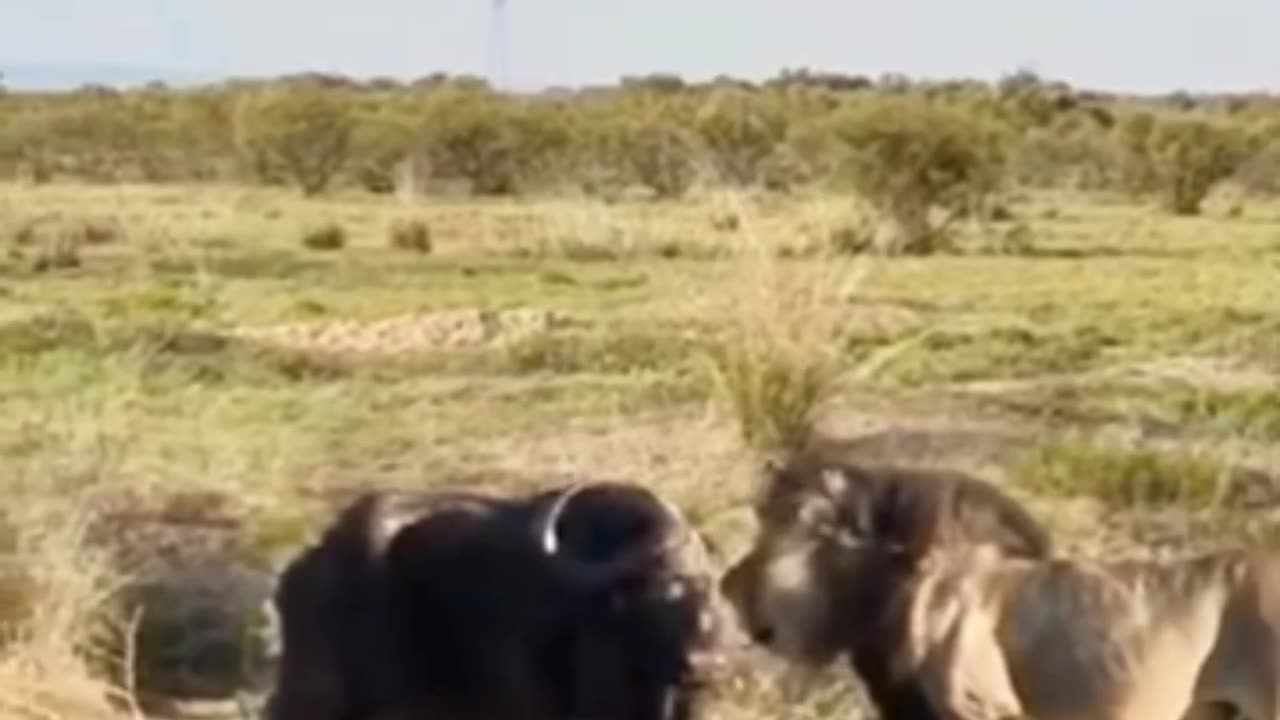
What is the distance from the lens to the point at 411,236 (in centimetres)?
4525

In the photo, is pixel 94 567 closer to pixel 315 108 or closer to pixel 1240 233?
pixel 1240 233

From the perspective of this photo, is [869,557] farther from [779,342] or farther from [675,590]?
[779,342]

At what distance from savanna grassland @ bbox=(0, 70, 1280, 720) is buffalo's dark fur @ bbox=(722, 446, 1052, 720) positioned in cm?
278

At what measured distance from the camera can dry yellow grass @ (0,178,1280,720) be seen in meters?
16.9

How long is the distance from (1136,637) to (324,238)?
35839 mm

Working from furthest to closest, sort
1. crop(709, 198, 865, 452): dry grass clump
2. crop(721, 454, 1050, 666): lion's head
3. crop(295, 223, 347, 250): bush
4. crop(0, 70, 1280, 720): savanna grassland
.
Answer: crop(295, 223, 347, 250): bush → crop(709, 198, 865, 452): dry grass clump → crop(0, 70, 1280, 720): savanna grassland → crop(721, 454, 1050, 666): lion's head

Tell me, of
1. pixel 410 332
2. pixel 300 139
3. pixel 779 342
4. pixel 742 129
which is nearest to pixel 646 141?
pixel 742 129

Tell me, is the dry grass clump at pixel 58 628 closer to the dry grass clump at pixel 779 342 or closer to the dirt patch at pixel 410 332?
the dry grass clump at pixel 779 342

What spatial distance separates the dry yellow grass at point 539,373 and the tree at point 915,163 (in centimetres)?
166

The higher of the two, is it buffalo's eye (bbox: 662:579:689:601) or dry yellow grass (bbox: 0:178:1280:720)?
buffalo's eye (bbox: 662:579:689:601)

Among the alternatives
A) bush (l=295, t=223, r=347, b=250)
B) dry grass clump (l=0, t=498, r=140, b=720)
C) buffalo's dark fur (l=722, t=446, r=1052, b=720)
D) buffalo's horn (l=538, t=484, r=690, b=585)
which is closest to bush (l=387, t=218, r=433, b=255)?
bush (l=295, t=223, r=347, b=250)

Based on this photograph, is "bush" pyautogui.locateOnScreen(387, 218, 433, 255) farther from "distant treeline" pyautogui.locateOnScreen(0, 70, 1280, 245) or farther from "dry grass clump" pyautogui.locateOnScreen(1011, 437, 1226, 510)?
"dry grass clump" pyautogui.locateOnScreen(1011, 437, 1226, 510)

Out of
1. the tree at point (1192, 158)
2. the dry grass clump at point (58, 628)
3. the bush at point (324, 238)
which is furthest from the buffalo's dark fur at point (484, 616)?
the tree at point (1192, 158)

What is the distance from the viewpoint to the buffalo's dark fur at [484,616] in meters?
8.67
